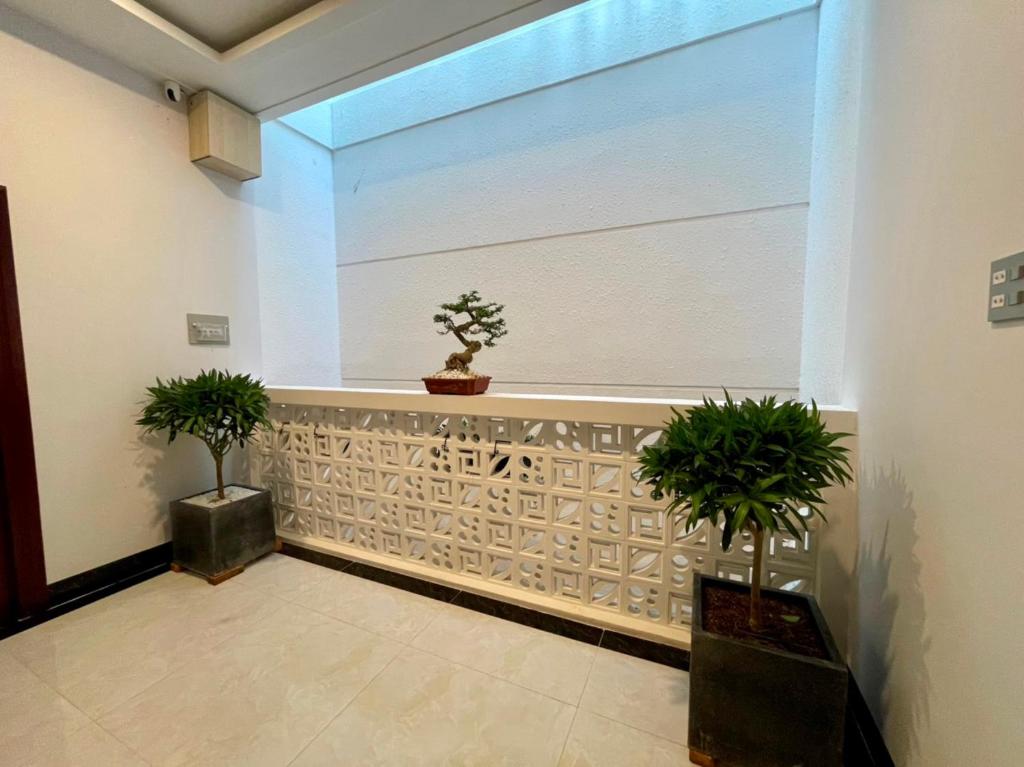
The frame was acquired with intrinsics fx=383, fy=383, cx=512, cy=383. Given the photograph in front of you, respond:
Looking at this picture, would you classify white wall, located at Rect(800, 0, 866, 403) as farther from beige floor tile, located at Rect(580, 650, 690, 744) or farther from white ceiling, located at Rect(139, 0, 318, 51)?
white ceiling, located at Rect(139, 0, 318, 51)

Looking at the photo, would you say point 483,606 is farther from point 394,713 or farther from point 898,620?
point 898,620

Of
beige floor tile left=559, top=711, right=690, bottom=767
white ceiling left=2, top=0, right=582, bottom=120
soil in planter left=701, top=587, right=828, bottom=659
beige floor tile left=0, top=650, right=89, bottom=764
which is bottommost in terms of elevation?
beige floor tile left=559, top=711, right=690, bottom=767

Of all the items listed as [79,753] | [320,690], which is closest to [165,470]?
[79,753]

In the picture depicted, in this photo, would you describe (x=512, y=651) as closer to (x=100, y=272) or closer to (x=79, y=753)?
(x=79, y=753)

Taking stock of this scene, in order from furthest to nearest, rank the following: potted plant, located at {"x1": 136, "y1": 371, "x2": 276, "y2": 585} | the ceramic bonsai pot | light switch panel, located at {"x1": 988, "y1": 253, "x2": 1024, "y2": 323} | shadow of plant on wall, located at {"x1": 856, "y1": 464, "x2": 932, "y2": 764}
Result: 1. potted plant, located at {"x1": 136, "y1": 371, "x2": 276, "y2": 585}
2. the ceramic bonsai pot
3. shadow of plant on wall, located at {"x1": 856, "y1": 464, "x2": 932, "y2": 764}
4. light switch panel, located at {"x1": 988, "y1": 253, "x2": 1024, "y2": 323}

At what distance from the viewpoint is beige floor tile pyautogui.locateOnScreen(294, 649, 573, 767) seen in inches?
43.2

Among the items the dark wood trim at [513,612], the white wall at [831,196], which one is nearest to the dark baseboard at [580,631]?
the dark wood trim at [513,612]

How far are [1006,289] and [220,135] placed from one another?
3.18 m

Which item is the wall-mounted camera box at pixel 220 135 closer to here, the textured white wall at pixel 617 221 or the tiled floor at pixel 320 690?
the textured white wall at pixel 617 221

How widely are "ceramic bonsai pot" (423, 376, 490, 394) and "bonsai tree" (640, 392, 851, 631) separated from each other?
981mm

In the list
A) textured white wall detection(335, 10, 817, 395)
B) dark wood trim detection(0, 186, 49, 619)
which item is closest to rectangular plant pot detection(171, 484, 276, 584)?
dark wood trim detection(0, 186, 49, 619)

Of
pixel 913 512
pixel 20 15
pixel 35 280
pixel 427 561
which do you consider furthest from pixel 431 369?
pixel 913 512

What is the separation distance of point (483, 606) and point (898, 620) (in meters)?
1.44

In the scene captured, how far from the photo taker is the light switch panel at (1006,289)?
25.3 inches
